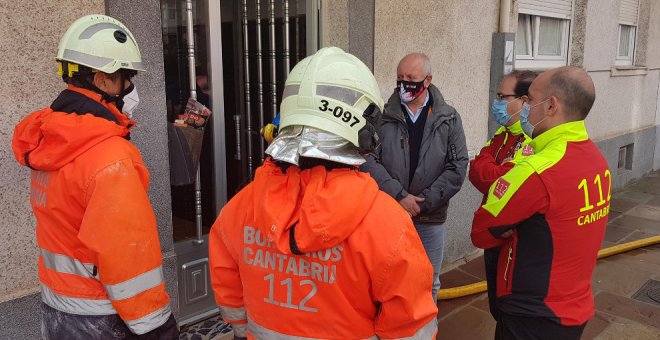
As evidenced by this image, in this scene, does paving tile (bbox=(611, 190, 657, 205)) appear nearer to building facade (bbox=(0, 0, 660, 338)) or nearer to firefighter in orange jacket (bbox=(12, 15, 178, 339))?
building facade (bbox=(0, 0, 660, 338))

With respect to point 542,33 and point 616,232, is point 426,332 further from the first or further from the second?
point 542,33

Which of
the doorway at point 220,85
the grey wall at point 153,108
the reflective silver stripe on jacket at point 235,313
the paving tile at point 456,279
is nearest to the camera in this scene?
the reflective silver stripe on jacket at point 235,313

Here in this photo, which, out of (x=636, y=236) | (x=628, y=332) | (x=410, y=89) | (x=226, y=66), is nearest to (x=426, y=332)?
(x=410, y=89)

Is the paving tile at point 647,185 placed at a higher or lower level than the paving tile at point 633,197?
higher

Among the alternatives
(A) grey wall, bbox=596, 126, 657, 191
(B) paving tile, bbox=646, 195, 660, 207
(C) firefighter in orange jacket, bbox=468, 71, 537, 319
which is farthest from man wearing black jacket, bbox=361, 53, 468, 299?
(B) paving tile, bbox=646, 195, 660, 207

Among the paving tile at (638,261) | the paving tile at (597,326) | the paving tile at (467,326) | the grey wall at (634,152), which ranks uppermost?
the grey wall at (634,152)

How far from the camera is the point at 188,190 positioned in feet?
14.7

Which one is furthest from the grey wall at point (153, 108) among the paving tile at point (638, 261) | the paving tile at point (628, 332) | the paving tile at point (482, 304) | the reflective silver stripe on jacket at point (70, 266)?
the paving tile at point (638, 261)

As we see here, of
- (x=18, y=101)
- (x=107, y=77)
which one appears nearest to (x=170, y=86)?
(x=18, y=101)

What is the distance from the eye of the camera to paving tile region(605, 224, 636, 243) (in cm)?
652

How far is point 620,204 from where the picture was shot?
8.12 metres

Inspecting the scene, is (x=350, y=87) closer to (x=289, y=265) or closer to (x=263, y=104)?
(x=289, y=265)

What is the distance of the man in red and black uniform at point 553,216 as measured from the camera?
230 centimetres

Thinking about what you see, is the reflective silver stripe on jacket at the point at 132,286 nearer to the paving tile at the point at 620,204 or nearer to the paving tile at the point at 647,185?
the paving tile at the point at 620,204
